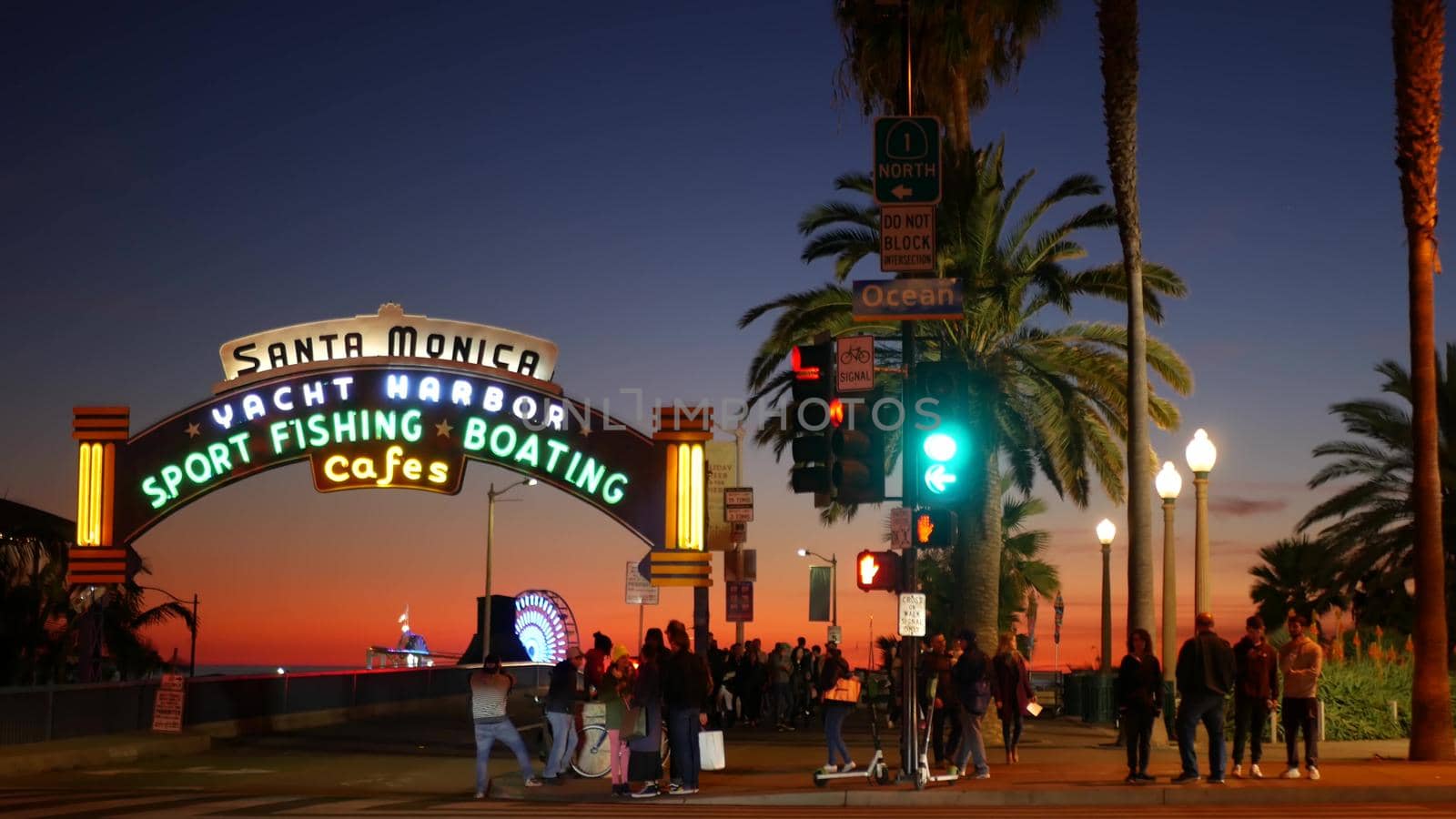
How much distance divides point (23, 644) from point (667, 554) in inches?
740

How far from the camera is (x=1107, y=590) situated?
35781mm

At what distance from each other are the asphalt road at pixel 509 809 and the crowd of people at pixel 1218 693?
4.62 ft

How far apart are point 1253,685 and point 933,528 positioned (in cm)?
436

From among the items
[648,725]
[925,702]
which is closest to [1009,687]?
[925,702]

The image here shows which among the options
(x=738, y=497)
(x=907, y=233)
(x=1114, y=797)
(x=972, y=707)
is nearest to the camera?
(x=1114, y=797)

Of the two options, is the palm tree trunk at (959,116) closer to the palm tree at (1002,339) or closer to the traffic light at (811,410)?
the palm tree at (1002,339)

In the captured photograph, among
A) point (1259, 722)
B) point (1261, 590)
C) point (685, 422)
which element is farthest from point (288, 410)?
point (1261, 590)

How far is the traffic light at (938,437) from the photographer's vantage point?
59.1ft

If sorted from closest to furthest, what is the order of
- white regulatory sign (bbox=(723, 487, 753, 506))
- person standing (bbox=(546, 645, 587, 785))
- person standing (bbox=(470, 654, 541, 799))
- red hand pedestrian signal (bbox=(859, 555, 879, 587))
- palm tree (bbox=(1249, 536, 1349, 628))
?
red hand pedestrian signal (bbox=(859, 555, 879, 587)) < person standing (bbox=(470, 654, 541, 799)) < person standing (bbox=(546, 645, 587, 785)) < white regulatory sign (bbox=(723, 487, 753, 506)) < palm tree (bbox=(1249, 536, 1349, 628))

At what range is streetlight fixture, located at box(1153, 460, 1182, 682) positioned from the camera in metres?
27.5

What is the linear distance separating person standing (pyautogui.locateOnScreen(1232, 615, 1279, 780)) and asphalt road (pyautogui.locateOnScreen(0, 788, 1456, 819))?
2.02 meters

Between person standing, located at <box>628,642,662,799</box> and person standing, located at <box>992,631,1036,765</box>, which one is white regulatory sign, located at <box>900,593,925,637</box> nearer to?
person standing, located at <box>628,642,662,799</box>

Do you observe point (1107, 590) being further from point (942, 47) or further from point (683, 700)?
point (683, 700)

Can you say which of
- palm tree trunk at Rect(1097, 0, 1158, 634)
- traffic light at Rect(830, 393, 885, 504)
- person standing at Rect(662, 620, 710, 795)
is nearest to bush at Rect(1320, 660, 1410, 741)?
palm tree trunk at Rect(1097, 0, 1158, 634)
